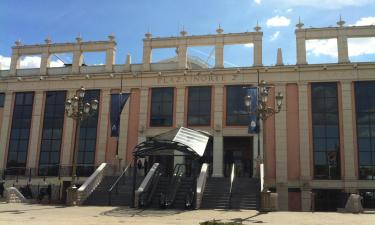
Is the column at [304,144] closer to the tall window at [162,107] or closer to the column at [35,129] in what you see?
the tall window at [162,107]

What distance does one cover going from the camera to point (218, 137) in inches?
1265

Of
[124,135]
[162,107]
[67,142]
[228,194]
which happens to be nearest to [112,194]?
[228,194]

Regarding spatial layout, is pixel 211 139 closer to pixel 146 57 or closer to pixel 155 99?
pixel 155 99

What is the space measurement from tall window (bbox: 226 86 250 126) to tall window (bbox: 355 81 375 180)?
791cm

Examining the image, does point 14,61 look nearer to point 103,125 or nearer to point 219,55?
point 103,125

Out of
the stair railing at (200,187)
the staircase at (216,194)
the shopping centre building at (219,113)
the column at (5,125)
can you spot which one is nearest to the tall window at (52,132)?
the shopping centre building at (219,113)

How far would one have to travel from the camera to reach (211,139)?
3241cm

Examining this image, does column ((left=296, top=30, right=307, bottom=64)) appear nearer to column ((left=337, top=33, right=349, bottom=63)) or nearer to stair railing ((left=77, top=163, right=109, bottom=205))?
column ((left=337, top=33, right=349, bottom=63))

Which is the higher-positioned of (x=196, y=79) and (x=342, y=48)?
(x=342, y=48)

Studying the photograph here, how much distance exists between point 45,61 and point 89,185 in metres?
15.3

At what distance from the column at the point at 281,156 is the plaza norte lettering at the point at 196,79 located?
3933 mm

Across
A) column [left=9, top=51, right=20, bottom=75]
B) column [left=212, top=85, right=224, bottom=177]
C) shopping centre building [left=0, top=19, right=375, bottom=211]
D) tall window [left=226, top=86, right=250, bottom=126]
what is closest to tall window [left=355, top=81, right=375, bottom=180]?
shopping centre building [left=0, top=19, right=375, bottom=211]

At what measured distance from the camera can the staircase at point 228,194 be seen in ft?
75.0

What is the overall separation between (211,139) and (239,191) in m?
7.61
